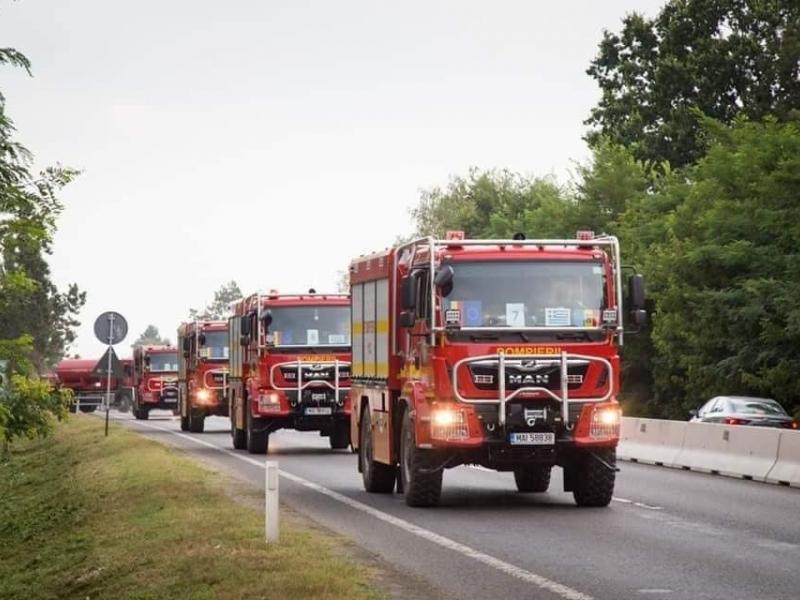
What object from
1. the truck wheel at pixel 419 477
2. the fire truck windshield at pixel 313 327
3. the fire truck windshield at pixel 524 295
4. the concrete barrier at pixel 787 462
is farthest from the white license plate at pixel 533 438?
the fire truck windshield at pixel 313 327

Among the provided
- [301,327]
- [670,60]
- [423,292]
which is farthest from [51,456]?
[670,60]

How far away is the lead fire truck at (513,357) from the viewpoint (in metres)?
20.2

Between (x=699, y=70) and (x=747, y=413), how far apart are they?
38.4 metres

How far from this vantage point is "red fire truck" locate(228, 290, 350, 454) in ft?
113

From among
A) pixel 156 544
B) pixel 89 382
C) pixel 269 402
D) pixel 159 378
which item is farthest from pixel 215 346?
pixel 89 382

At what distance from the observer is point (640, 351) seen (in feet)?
195

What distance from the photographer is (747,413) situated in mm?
37281

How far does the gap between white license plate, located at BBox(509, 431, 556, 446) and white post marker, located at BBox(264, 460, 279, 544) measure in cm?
527

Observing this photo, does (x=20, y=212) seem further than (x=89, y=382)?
No

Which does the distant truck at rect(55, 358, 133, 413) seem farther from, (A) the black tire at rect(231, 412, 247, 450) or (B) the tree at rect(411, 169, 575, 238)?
(A) the black tire at rect(231, 412, 247, 450)

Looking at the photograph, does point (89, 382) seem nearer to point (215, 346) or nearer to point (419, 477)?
point (215, 346)

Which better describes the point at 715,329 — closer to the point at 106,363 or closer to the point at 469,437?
the point at 106,363

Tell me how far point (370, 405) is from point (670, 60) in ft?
171

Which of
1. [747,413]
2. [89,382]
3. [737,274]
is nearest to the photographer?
[747,413]
